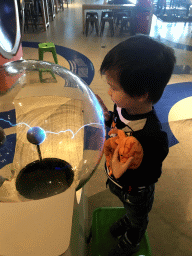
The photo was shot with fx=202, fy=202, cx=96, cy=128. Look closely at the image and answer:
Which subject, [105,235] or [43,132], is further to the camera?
[105,235]

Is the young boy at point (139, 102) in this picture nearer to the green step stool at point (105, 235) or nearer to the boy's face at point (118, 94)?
the boy's face at point (118, 94)

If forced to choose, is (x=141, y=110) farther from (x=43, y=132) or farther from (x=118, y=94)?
(x=43, y=132)

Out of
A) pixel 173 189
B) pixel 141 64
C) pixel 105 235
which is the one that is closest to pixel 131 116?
pixel 141 64

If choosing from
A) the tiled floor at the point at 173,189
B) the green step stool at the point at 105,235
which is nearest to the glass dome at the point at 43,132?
the green step stool at the point at 105,235

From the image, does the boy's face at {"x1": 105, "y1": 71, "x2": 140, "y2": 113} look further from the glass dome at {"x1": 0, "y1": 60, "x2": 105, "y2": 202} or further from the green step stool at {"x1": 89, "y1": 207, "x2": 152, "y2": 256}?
the green step stool at {"x1": 89, "y1": 207, "x2": 152, "y2": 256}

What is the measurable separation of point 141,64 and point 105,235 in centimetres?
85

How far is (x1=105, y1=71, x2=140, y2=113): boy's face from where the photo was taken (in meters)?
0.58

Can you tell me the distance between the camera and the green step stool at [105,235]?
95 cm

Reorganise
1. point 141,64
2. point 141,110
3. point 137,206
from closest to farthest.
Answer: point 141,64 < point 141,110 < point 137,206

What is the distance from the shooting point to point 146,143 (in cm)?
62

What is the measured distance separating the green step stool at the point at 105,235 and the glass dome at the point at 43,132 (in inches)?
19.1

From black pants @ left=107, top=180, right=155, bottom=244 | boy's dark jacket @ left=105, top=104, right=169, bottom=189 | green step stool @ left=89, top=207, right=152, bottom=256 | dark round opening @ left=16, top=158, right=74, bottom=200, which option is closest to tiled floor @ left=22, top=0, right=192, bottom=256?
green step stool @ left=89, top=207, right=152, bottom=256

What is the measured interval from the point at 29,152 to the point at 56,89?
9.1 inches

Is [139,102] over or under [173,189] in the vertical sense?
over
